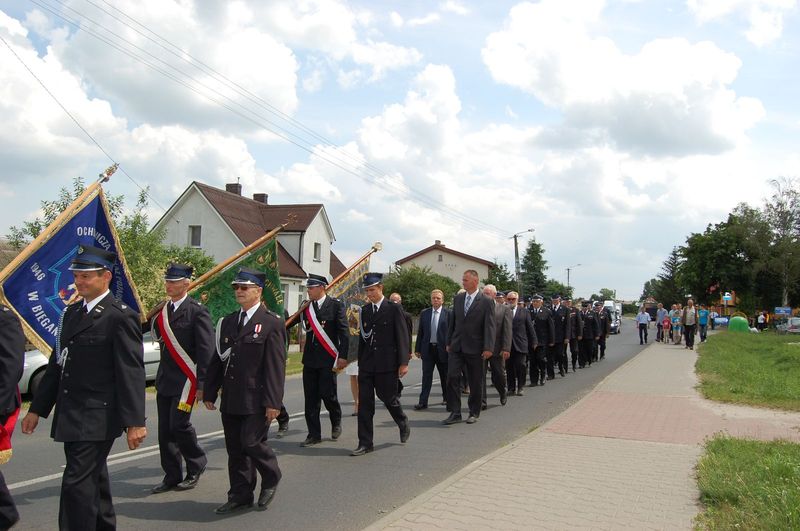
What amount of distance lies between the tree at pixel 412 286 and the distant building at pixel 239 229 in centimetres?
433

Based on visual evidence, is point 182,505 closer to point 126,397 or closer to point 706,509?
point 126,397

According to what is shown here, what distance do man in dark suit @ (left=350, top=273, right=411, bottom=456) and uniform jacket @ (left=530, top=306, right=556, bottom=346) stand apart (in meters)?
8.09

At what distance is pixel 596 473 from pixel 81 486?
14.4 feet

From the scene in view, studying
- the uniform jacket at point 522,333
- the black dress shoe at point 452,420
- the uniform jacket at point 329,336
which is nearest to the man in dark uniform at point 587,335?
the uniform jacket at point 522,333

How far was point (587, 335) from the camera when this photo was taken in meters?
20.5

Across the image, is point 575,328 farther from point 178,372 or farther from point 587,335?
point 178,372

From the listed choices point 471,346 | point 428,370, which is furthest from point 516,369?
point 471,346

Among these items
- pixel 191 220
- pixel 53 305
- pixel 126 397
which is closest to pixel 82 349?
pixel 126 397

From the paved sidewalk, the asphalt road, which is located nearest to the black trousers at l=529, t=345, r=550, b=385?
the paved sidewalk

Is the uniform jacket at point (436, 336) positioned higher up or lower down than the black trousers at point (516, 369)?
higher up

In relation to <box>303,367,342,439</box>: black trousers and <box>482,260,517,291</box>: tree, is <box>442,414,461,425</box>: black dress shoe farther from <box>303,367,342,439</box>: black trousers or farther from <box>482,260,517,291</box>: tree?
<box>482,260,517,291</box>: tree

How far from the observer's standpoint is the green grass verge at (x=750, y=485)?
475 cm

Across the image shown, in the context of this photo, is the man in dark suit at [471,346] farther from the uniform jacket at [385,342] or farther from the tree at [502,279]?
the tree at [502,279]

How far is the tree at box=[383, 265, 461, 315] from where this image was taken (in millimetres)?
41812
